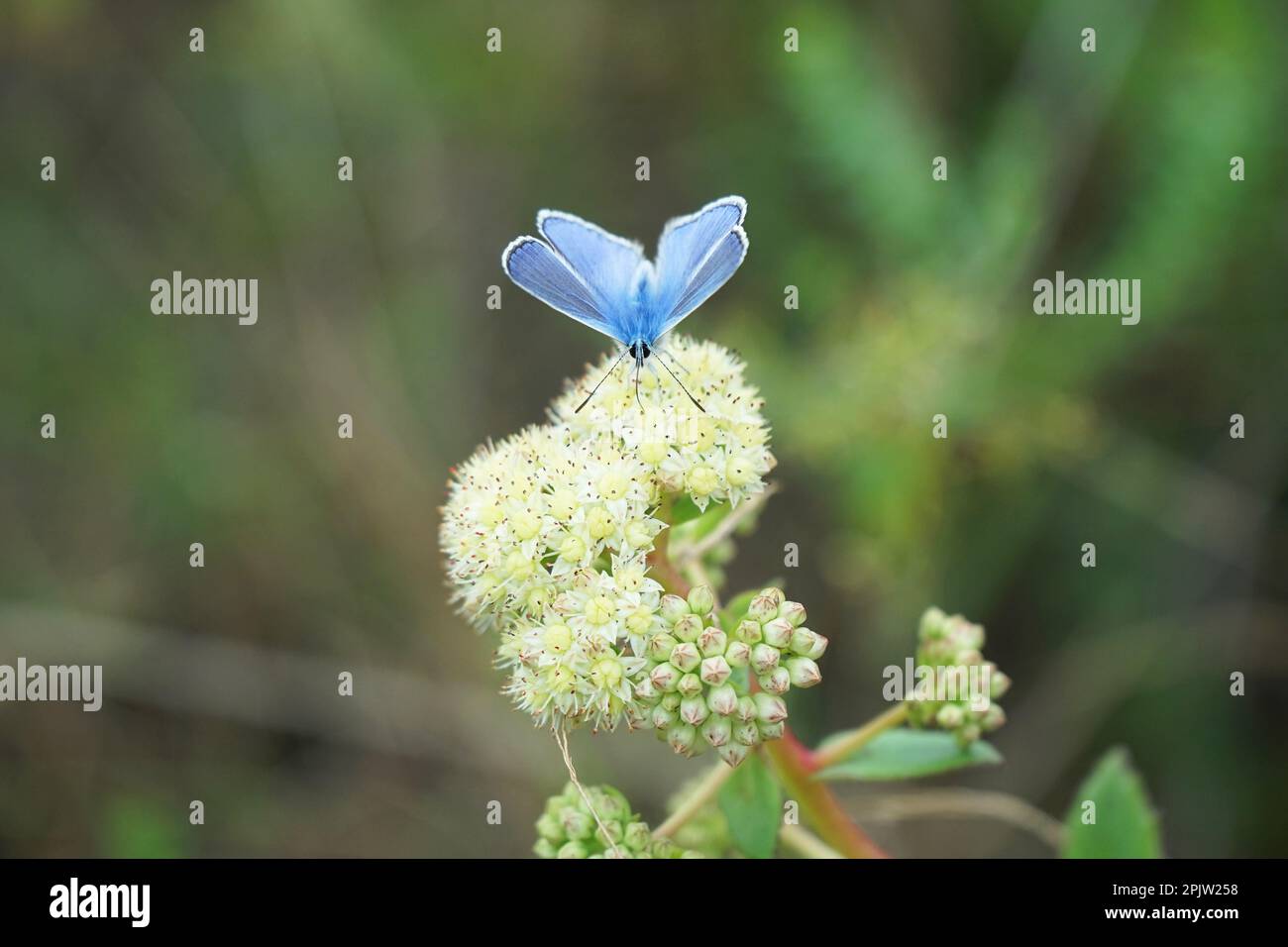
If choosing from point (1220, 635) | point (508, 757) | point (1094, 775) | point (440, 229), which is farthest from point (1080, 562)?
point (440, 229)

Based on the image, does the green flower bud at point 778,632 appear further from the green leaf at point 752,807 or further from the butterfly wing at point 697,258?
the butterfly wing at point 697,258

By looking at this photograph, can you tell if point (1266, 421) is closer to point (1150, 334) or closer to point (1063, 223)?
point (1150, 334)

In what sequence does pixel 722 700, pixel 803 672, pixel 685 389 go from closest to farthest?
pixel 722 700 → pixel 803 672 → pixel 685 389

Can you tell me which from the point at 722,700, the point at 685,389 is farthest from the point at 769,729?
the point at 685,389

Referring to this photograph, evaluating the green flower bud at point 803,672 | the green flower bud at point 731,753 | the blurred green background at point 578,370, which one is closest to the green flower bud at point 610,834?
the green flower bud at point 731,753

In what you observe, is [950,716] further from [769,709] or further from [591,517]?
[591,517]

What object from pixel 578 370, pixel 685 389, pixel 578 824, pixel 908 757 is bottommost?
pixel 578 824
